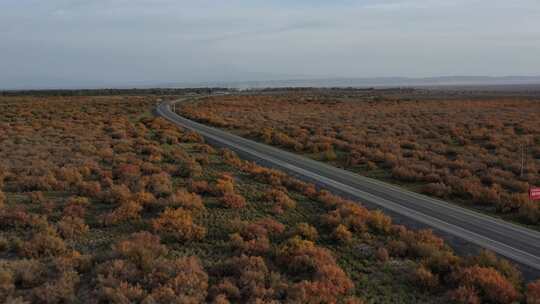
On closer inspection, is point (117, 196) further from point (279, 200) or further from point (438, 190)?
point (438, 190)

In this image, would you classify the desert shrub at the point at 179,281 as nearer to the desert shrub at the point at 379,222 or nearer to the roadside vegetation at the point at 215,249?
the roadside vegetation at the point at 215,249

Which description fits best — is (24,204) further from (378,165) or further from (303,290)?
(378,165)

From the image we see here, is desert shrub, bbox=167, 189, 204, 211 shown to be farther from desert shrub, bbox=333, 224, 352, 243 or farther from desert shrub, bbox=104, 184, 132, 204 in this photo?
desert shrub, bbox=333, 224, 352, 243

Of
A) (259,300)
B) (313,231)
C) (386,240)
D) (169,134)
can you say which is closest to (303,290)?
(259,300)

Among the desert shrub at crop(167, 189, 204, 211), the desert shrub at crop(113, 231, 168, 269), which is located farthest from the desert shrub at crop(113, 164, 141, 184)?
the desert shrub at crop(113, 231, 168, 269)

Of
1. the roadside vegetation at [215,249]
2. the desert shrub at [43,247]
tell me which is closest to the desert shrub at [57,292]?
Answer: the roadside vegetation at [215,249]
